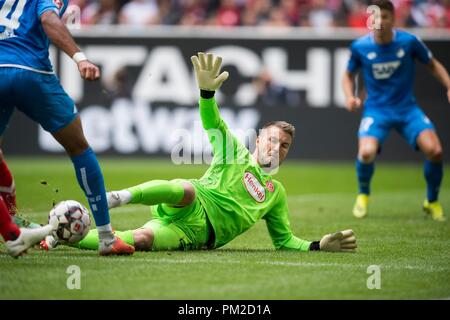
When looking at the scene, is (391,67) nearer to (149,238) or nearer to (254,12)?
(149,238)

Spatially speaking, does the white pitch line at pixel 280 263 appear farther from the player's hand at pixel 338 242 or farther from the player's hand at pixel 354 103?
the player's hand at pixel 354 103

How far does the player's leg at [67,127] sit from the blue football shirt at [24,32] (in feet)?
0.46

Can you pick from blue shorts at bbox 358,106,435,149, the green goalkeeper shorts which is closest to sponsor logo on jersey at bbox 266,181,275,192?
the green goalkeeper shorts

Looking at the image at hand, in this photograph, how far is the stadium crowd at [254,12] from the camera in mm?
19969

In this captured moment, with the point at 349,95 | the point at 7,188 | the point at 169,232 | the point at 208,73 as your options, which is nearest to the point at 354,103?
the point at 349,95

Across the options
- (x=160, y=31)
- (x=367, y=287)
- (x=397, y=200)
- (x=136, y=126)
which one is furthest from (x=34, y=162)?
(x=367, y=287)

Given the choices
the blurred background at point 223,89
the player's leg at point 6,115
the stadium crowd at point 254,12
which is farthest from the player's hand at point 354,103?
the stadium crowd at point 254,12

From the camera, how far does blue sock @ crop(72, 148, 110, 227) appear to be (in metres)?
6.64

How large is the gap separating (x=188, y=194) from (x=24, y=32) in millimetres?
1674

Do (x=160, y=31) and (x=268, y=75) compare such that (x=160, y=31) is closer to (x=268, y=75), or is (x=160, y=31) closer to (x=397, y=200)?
(x=268, y=75)

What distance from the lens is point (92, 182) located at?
6.66m

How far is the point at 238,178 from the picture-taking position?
7.27 m

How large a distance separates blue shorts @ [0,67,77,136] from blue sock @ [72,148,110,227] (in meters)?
0.30
